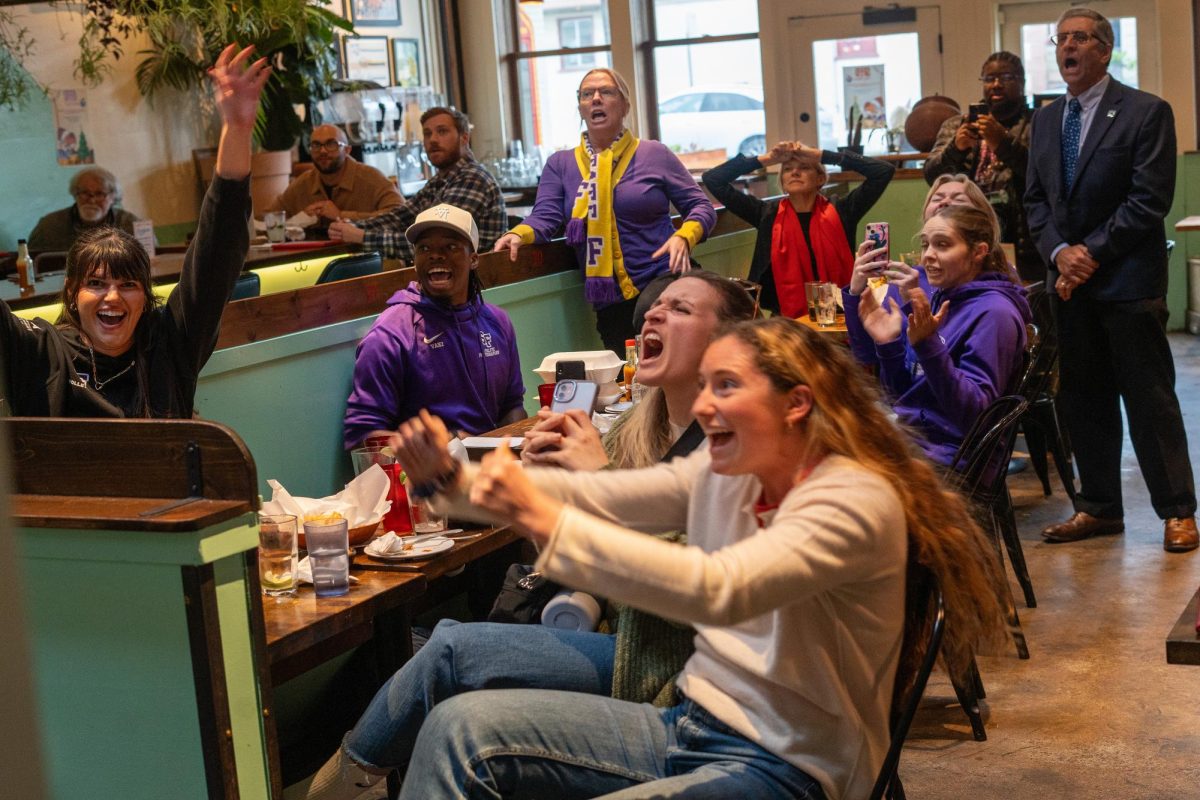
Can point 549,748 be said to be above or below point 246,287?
below

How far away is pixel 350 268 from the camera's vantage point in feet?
15.8

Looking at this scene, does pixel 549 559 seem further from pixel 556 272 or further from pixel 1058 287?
pixel 556 272

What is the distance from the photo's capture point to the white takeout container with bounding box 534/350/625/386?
12.8 feet

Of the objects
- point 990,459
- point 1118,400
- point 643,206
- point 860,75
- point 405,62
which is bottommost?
point 1118,400

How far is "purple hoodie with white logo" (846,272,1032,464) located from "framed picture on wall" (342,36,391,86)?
789 cm

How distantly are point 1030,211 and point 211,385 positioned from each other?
2861 mm

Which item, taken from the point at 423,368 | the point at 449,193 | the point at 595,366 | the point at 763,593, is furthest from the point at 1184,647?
the point at 449,193

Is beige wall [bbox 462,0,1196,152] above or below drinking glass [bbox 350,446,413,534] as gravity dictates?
above

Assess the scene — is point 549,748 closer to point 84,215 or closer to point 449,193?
point 449,193

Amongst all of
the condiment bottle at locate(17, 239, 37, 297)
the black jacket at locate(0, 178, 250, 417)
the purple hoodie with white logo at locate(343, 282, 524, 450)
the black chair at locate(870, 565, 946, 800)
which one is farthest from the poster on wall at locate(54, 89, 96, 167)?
the black chair at locate(870, 565, 946, 800)

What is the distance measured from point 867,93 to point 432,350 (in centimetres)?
771

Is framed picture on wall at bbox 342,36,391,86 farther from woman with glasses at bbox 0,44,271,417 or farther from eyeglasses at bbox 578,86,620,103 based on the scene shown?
woman with glasses at bbox 0,44,271,417

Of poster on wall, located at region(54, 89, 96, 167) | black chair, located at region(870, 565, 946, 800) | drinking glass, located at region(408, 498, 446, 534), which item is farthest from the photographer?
poster on wall, located at region(54, 89, 96, 167)

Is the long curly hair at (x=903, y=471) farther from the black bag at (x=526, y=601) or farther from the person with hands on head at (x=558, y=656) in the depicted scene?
the black bag at (x=526, y=601)
